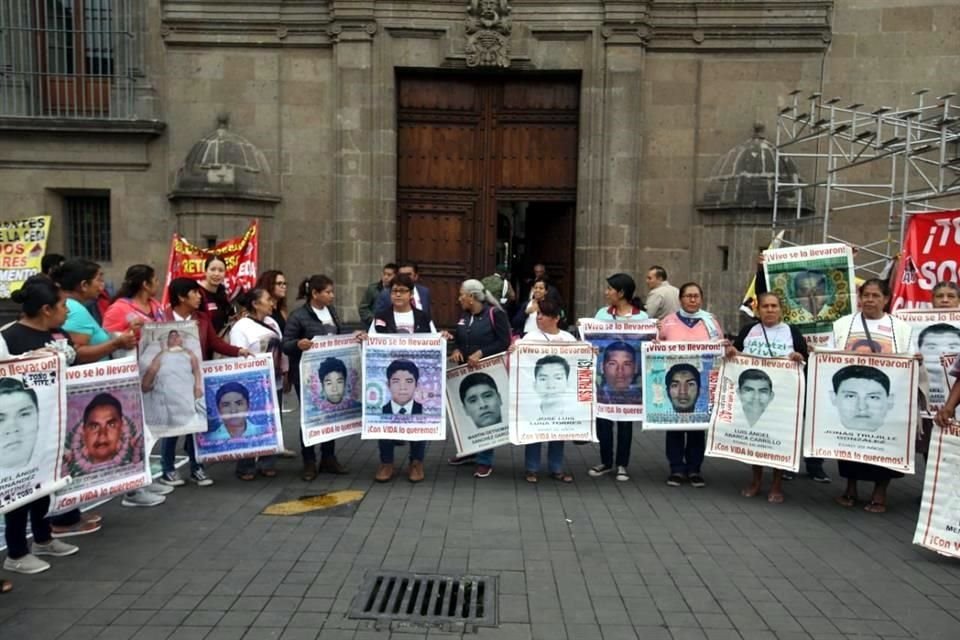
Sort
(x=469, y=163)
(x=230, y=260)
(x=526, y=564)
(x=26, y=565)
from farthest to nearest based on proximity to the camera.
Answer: (x=469, y=163)
(x=230, y=260)
(x=526, y=564)
(x=26, y=565)

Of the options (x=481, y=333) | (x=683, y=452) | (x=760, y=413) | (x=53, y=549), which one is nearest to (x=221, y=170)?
(x=481, y=333)

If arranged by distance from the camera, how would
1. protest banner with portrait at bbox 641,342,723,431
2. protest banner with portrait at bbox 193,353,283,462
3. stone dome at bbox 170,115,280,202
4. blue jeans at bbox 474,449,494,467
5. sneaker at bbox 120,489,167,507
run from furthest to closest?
1. stone dome at bbox 170,115,280,202
2. blue jeans at bbox 474,449,494,467
3. protest banner with portrait at bbox 641,342,723,431
4. protest banner with portrait at bbox 193,353,283,462
5. sneaker at bbox 120,489,167,507

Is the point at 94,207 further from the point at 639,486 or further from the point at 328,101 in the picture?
the point at 639,486

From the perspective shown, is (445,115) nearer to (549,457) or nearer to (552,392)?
(552,392)

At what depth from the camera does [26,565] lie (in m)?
5.00

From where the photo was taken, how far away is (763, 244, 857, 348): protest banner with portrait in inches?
311

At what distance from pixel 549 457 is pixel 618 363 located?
3.80 ft

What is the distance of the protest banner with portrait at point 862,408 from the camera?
6.39m

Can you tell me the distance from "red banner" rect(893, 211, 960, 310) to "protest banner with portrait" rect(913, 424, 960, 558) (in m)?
2.98

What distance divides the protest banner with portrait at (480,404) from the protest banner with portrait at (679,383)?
138 cm

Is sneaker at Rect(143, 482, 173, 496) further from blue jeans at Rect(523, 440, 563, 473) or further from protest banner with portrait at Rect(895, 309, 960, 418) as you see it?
protest banner with portrait at Rect(895, 309, 960, 418)

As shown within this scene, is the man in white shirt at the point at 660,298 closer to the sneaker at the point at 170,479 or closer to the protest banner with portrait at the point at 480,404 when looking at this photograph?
the protest banner with portrait at the point at 480,404

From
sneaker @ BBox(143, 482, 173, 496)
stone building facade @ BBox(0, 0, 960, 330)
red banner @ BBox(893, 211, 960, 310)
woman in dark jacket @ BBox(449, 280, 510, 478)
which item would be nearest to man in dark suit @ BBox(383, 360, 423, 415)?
woman in dark jacket @ BBox(449, 280, 510, 478)

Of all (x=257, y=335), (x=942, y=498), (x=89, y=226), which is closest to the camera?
(x=942, y=498)
